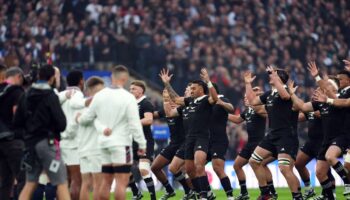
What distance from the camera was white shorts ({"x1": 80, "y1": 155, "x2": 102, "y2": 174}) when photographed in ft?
54.5

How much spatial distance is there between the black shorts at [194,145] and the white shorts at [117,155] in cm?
448

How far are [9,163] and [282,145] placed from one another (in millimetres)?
5645

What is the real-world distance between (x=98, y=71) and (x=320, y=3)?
38.9ft

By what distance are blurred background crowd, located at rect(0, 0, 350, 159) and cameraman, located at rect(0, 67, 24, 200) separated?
41.4ft

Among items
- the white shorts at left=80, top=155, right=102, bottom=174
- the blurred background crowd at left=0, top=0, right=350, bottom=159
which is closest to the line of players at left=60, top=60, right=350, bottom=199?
the white shorts at left=80, top=155, right=102, bottom=174

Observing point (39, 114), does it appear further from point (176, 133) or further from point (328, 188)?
point (176, 133)

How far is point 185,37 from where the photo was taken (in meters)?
34.6

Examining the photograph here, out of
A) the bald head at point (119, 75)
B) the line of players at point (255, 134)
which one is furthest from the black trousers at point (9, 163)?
the bald head at point (119, 75)

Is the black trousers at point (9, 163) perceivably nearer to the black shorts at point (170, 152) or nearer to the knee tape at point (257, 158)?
the knee tape at point (257, 158)

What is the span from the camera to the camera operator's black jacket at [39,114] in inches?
623

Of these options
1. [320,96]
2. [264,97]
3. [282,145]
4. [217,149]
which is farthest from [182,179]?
[320,96]

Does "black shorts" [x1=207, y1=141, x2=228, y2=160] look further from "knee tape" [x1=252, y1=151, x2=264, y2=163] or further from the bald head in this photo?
the bald head

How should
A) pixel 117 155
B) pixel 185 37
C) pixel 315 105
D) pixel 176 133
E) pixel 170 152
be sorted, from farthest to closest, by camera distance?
pixel 185 37 < pixel 176 133 < pixel 170 152 < pixel 315 105 < pixel 117 155

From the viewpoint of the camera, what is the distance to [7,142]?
16.8 meters
